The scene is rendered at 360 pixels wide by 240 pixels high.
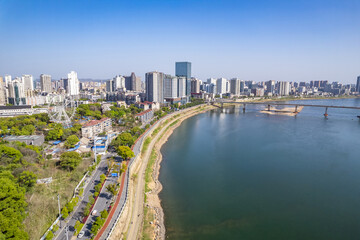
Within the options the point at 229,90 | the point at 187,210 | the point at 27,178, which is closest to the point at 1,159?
the point at 27,178

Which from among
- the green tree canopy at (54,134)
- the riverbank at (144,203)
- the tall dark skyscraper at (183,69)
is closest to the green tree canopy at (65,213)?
the riverbank at (144,203)

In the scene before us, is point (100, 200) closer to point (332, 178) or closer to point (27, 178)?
point (27, 178)

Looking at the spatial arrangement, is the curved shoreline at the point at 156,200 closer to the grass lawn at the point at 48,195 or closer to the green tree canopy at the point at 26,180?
the grass lawn at the point at 48,195

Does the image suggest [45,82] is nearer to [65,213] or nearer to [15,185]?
[15,185]

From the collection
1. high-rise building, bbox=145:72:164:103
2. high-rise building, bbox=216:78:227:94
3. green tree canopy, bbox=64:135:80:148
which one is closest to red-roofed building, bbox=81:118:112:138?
green tree canopy, bbox=64:135:80:148

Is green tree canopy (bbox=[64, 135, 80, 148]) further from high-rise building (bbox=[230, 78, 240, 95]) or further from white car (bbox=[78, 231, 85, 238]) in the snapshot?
high-rise building (bbox=[230, 78, 240, 95])
